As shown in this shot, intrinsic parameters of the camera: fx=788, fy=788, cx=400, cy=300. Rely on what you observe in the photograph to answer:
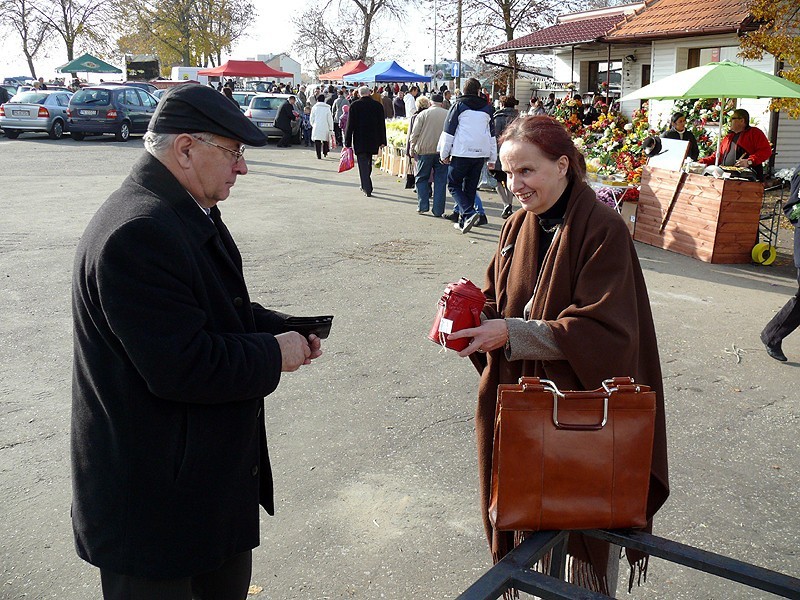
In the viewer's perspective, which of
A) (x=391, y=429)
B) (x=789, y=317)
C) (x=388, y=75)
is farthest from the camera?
(x=388, y=75)

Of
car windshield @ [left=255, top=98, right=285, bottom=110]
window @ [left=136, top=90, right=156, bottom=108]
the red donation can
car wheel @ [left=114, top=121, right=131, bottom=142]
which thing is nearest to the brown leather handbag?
the red donation can

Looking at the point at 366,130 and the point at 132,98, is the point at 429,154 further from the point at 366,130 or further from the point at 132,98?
the point at 132,98

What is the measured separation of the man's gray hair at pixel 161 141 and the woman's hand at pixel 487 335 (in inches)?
36.4

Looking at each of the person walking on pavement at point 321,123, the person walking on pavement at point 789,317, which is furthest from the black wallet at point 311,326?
the person walking on pavement at point 321,123

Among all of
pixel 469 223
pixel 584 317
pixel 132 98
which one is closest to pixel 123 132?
pixel 132 98

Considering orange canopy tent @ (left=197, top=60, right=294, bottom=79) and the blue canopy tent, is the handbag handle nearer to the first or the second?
the blue canopy tent

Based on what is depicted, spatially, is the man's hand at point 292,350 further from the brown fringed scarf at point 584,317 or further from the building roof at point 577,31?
the building roof at point 577,31

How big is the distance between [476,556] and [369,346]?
290cm

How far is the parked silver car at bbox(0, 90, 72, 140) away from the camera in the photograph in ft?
80.1

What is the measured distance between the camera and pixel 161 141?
2104 millimetres

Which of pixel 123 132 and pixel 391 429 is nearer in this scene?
pixel 391 429

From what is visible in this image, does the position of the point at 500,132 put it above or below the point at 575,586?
above

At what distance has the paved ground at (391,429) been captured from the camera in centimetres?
351

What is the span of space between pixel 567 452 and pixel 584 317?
45 centimetres
